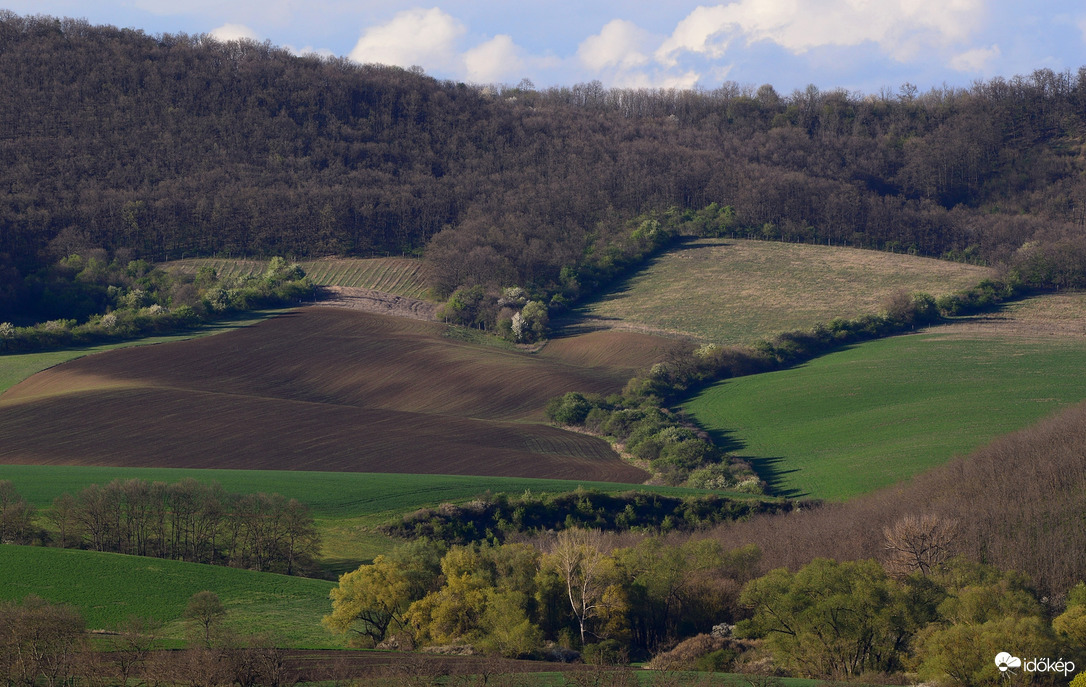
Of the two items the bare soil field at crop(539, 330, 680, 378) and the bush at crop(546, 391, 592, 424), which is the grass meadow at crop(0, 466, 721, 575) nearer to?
the bush at crop(546, 391, 592, 424)

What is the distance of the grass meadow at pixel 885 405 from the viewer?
72.6m

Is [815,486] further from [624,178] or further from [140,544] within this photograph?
[624,178]

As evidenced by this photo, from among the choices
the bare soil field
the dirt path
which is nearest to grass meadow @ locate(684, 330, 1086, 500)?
the bare soil field

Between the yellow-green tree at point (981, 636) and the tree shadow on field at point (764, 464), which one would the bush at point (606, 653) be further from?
the tree shadow on field at point (764, 464)

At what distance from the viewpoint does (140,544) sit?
52.4 m

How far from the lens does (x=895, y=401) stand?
286 ft

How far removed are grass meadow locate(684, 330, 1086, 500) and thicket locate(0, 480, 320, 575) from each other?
3490cm

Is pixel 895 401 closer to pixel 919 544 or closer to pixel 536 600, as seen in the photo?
pixel 919 544

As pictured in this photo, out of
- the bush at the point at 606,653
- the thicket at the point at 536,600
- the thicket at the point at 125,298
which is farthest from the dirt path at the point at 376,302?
the bush at the point at 606,653

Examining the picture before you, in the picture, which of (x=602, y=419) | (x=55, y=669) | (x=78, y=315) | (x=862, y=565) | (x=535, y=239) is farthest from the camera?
(x=535, y=239)

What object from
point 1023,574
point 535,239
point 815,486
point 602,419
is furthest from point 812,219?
point 1023,574

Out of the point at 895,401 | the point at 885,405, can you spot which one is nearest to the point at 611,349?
the point at 885,405

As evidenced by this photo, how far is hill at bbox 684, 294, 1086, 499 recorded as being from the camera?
73000mm

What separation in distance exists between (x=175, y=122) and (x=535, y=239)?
6078cm
